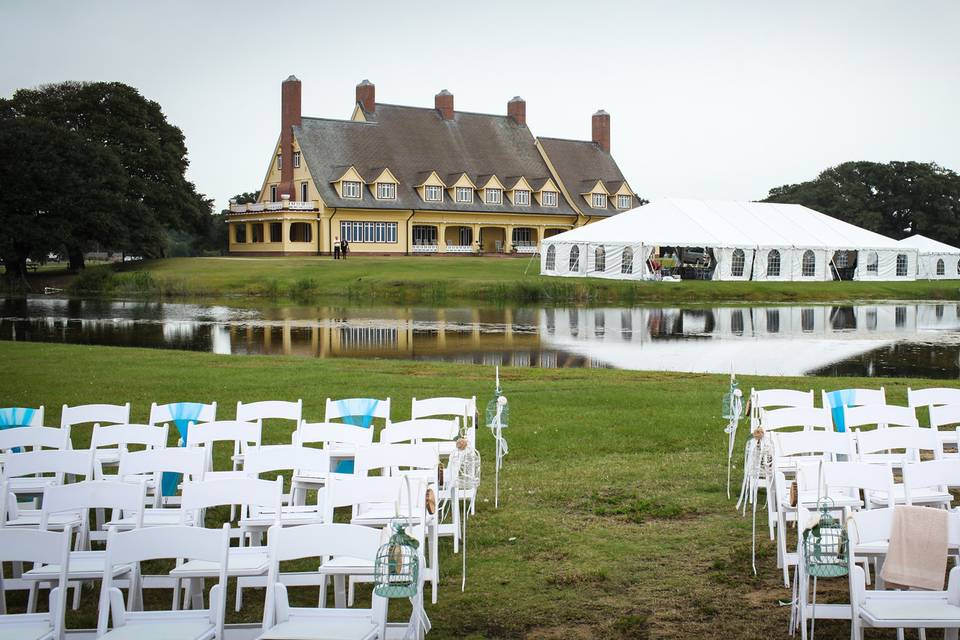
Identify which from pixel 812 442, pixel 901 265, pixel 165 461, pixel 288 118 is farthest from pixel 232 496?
pixel 288 118

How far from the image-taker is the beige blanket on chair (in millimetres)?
5828

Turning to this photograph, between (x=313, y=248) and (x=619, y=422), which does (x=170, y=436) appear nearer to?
(x=619, y=422)

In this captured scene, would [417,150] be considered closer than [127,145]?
No

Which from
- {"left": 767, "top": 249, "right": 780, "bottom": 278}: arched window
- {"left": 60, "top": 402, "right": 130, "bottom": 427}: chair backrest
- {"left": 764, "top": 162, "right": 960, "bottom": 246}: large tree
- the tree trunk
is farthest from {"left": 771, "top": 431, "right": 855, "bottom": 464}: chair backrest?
{"left": 764, "top": 162, "right": 960, "bottom": 246}: large tree

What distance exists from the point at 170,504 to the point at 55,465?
1.51 metres

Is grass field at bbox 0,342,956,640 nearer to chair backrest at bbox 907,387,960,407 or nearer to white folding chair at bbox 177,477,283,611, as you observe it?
white folding chair at bbox 177,477,283,611

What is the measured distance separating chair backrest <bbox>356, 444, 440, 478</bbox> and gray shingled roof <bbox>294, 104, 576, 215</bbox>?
55.8 meters

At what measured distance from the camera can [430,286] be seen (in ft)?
153

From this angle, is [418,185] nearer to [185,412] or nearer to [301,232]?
[301,232]

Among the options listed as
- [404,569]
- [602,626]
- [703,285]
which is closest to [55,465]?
[404,569]

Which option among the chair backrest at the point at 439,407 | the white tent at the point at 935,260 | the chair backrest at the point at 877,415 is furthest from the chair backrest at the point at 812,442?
the white tent at the point at 935,260

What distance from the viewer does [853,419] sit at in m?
8.87

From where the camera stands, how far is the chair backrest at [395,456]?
7195 millimetres

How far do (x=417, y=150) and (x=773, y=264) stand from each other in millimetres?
27097
